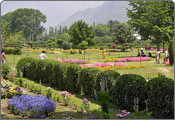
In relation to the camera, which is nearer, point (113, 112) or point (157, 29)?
point (113, 112)

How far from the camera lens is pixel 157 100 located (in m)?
5.27

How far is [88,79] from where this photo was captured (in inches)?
301

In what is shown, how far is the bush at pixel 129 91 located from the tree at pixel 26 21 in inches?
3619

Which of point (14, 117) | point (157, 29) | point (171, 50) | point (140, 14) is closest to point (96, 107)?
point (14, 117)

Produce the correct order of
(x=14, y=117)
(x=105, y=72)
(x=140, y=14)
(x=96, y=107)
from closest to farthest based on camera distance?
(x=14, y=117) → (x=96, y=107) → (x=105, y=72) → (x=140, y=14)

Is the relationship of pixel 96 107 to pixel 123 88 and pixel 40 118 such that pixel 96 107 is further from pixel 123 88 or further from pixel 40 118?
pixel 40 118

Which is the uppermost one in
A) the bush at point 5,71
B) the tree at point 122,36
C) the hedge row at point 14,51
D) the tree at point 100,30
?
the tree at point 100,30

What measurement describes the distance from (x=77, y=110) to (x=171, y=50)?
13.6m

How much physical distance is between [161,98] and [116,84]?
155 cm

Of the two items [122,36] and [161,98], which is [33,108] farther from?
[122,36]

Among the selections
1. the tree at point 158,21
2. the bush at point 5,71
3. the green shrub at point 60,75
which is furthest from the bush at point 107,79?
the tree at point 158,21

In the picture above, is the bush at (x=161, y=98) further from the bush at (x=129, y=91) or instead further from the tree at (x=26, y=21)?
the tree at (x=26, y=21)

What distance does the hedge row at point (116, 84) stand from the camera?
204 inches

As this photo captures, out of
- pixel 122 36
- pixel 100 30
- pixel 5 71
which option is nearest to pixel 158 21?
pixel 122 36
